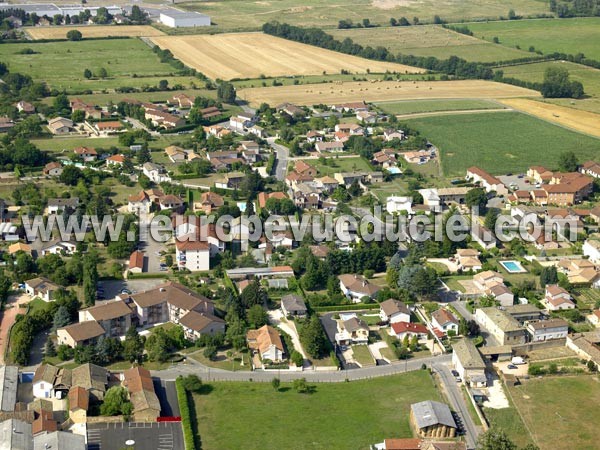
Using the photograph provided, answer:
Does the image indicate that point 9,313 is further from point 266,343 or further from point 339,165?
point 339,165

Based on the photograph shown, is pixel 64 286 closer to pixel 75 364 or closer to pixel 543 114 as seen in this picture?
pixel 75 364

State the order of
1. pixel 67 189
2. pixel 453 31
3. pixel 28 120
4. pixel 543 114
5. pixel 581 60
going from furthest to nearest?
pixel 453 31 → pixel 581 60 → pixel 543 114 → pixel 28 120 → pixel 67 189

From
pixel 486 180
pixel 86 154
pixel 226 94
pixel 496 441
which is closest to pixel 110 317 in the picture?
pixel 496 441

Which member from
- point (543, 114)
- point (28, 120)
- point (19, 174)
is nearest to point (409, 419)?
point (19, 174)

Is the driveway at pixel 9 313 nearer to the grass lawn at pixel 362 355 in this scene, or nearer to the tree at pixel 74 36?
the grass lawn at pixel 362 355

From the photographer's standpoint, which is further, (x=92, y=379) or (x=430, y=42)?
(x=430, y=42)

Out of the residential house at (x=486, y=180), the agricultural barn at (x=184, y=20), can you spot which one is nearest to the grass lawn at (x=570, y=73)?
the residential house at (x=486, y=180)
